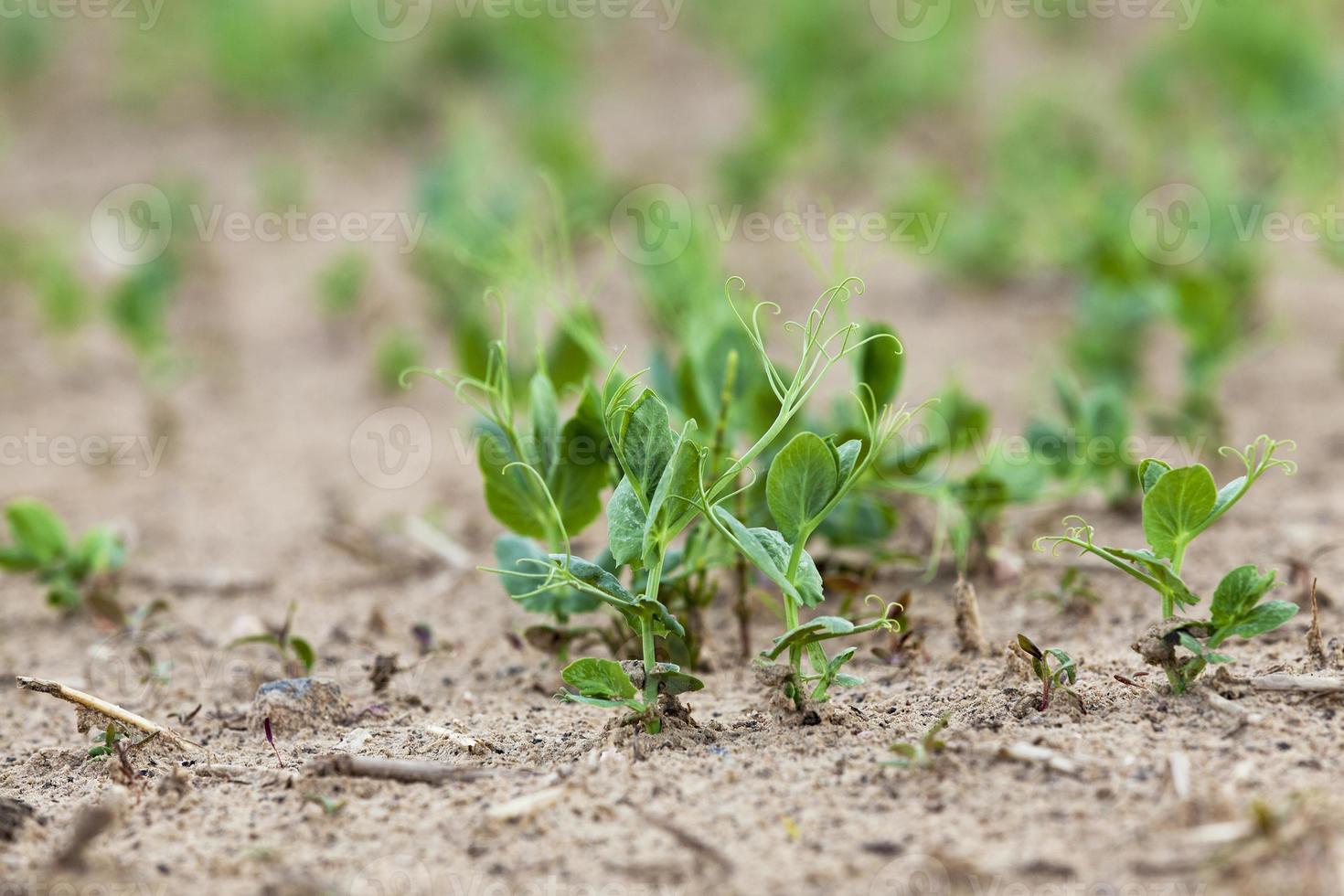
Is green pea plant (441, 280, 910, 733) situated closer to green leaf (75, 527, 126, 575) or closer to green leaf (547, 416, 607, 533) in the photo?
green leaf (547, 416, 607, 533)

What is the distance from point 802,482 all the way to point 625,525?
19 centimetres

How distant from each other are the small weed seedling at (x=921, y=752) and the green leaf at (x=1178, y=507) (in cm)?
30

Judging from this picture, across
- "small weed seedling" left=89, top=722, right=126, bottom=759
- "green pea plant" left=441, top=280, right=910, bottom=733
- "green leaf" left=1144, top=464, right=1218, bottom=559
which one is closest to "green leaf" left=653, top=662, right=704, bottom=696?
"green pea plant" left=441, top=280, right=910, bottom=733

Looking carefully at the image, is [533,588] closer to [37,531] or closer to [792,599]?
[792,599]

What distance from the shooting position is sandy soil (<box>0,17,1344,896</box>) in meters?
1.21

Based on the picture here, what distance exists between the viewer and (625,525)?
1.44 metres

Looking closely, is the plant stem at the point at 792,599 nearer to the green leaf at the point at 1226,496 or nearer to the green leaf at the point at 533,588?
the green leaf at the point at 533,588

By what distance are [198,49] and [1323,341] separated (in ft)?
15.1

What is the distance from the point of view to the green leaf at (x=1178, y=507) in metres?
1.38

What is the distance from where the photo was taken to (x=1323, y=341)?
123 inches

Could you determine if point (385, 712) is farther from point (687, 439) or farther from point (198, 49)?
point (198, 49)

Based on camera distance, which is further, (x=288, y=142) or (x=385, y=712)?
(x=288, y=142)

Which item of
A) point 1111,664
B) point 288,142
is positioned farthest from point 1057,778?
point 288,142

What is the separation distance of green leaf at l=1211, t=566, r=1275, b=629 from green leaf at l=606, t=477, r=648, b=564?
1.96 feet
